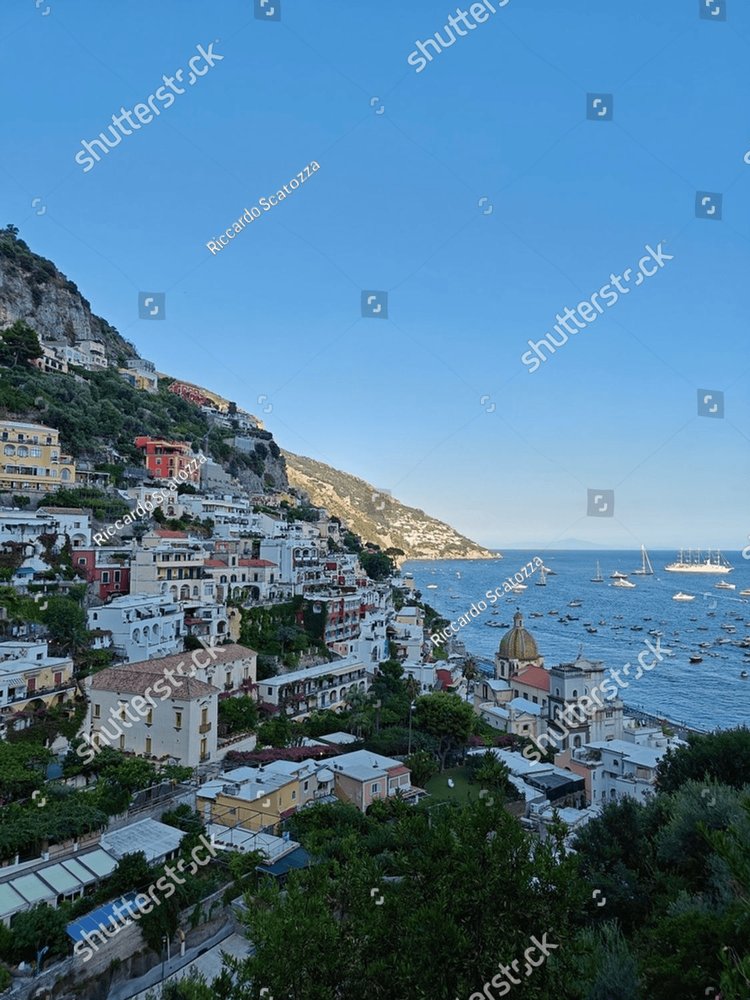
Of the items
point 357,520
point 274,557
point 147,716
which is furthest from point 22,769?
point 357,520

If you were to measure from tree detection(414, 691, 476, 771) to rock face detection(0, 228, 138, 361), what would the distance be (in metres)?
59.2

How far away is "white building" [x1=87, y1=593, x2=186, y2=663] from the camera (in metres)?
29.1

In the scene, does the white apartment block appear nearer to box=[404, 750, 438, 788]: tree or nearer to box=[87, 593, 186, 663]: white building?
box=[87, 593, 186, 663]: white building

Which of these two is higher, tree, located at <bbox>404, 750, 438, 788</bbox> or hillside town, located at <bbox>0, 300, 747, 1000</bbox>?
hillside town, located at <bbox>0, 300, 747, 1000</bbox>

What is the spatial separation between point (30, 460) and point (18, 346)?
65.9 feet

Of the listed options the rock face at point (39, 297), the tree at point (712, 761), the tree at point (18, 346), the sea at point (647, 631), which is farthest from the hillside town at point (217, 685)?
the rock face at point (39, 297)

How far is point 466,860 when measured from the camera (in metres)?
7.35

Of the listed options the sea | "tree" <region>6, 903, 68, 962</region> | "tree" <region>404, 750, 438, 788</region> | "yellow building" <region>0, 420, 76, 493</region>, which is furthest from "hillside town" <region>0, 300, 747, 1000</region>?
the sea

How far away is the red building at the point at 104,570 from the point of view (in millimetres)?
33156

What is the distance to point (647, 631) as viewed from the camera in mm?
83750

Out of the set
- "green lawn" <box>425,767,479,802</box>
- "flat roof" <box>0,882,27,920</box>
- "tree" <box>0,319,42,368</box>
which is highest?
"tree" <box>0,319,42,368</box>

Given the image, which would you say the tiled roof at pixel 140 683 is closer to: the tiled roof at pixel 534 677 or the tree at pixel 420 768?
the tree at pixel 420 768

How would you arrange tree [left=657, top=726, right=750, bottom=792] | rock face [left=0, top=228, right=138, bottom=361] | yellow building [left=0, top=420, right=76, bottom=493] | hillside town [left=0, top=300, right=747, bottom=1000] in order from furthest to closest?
1. rock face [left=0, top=228, right=138, bottom=361]
2. yellow building [left=0, top=420, right=76, bottom=493]
3. tree [left=657, top=726, right=750, bottom=792]
4. hillside town [left=0, top=300, right=747, bottom=1000]

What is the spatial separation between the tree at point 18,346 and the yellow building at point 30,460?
55.6ft
